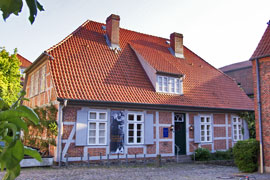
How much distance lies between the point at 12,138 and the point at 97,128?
41.4 feet

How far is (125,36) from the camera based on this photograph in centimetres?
1822

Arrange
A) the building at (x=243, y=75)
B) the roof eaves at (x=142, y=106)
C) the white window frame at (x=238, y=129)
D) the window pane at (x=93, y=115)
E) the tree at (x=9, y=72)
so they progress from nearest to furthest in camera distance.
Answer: the roof eaves at (x=142, y=106) → the window pane at (x=93, y=115) → the white window frame at (x=238, y=129) → the tree at (x=9, y=72) → the building at (x=243, y=75)

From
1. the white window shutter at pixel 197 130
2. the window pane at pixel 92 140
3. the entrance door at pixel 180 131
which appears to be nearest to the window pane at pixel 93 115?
the window pane at pixel 92 140

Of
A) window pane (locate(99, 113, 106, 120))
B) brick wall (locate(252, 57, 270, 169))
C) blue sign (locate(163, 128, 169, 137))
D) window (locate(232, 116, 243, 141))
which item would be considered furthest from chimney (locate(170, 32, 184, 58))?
brick wall (locate(252, 57, 270, 169))

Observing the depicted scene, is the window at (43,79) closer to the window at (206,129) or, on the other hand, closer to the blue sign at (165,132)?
the blue sign at (165,132)

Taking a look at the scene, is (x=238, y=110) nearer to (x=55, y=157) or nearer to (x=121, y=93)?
(x=121, y=93)

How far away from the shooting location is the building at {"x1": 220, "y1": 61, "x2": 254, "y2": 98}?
28719 mm

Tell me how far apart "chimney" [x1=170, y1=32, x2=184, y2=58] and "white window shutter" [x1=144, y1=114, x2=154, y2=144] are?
6.75m

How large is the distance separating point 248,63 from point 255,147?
75.3 ft

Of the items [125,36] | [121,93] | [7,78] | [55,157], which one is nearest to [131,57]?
[125,36]

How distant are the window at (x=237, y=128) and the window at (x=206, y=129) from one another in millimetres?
2176

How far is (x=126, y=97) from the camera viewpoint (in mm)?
13828

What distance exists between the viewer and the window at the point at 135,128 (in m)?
14.0

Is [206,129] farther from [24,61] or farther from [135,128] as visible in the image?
[24,61]
